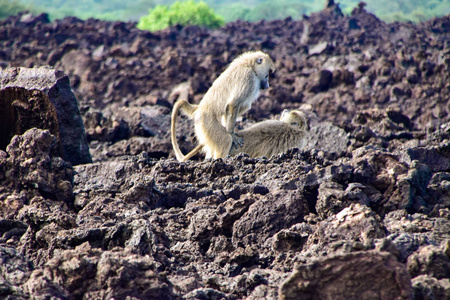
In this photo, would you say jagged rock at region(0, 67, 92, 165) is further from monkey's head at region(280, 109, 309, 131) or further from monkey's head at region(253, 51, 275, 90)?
monkey's head at region(280, 109, 309, 131)

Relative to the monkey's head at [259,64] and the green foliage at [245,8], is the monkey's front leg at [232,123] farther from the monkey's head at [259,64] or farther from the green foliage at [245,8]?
the green foliage at [245,8]

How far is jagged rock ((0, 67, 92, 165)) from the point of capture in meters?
6.12

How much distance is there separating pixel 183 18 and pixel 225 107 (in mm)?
23254

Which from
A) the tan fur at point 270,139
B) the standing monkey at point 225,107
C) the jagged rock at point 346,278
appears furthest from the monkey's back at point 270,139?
the jagged rock at point 346,278

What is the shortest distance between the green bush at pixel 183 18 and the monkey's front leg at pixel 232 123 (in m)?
21.9

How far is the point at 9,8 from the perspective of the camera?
29562 millimetres

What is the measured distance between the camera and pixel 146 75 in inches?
602

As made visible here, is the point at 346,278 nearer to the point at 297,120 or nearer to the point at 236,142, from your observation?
the point at 236,142

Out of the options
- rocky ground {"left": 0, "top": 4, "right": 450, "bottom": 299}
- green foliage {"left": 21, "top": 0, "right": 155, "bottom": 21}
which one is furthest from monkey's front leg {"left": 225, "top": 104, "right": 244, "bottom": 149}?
green foliage {"left": 21, "top": 0, "right": 155, "bottom": 21}

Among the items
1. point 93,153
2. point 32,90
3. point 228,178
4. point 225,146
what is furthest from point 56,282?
point 93,153

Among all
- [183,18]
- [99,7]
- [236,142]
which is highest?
[183,18]

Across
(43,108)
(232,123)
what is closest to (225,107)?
(232,123)

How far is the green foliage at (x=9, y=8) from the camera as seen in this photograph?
28.9 m

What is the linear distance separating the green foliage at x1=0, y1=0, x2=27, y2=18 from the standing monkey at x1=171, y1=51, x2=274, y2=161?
24.1 metres
